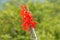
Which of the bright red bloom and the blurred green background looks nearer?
the bright red bloom

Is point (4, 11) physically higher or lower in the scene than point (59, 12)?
lower

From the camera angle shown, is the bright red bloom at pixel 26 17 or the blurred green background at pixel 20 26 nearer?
the bright red bloom at pixel 26 17

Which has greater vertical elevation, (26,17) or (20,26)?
(20,26)

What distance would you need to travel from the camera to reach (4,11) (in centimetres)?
2155

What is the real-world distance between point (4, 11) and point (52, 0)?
9.66 metres

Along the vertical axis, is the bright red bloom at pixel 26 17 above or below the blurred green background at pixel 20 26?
below

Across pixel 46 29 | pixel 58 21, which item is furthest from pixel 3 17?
pixel 58 21

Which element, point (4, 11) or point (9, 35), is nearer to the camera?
point (9, 35)

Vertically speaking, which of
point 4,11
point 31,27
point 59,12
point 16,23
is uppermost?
point 59,12

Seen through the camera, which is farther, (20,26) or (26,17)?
(20,26)

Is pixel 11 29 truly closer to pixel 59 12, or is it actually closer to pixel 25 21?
pixel 59 12

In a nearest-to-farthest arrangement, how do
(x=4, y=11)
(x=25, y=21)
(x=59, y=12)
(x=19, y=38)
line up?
(x=25, y=21) → (x=19, y=38) → (x=4, y=11) → (x=59, y=12)

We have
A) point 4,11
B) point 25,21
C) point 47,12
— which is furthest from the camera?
point 47,12

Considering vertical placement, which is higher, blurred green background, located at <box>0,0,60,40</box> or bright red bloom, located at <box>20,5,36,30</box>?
blurred green background, located at <box>0,0,60,40</box>
